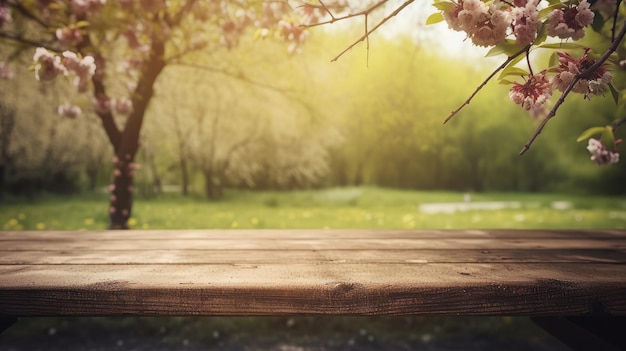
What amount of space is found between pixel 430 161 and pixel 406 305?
23.7 m

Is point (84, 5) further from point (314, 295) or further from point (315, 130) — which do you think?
point (315, 130)

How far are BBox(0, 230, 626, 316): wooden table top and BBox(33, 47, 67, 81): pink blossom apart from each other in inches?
63.9

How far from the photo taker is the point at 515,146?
890 inches

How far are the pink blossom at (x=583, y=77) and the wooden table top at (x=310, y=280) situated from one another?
678mm

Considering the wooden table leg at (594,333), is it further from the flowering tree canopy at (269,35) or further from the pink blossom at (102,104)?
the pink blossom at (102,104)

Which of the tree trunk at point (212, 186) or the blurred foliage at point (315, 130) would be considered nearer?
the blurred foliage at point (315, 130)

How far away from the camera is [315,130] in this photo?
10.7m

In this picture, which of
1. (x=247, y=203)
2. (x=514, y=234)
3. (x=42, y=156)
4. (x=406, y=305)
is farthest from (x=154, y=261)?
(x=42, y=156)

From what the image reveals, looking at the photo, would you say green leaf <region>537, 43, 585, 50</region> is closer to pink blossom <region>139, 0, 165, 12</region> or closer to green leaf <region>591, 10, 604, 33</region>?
green leaf <region>591, 10, 604, 33</region>

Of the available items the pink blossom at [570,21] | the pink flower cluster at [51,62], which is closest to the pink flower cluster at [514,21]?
the pink blossom at [570,21]

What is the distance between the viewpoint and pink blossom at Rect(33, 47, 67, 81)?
3.12 metres

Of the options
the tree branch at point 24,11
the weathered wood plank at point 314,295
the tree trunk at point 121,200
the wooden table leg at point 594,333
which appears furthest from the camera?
the tree trunk at point 121,200

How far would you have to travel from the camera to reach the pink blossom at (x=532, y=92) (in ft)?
6.51

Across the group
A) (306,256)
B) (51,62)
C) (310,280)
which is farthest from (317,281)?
(51,62)
